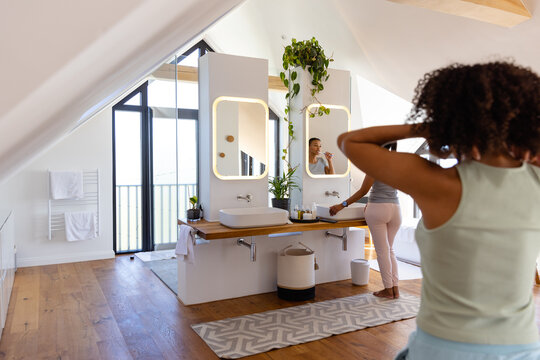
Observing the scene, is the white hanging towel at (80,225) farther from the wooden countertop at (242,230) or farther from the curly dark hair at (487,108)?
the curly dark hair at (487,108)

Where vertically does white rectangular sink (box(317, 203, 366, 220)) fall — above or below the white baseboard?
above

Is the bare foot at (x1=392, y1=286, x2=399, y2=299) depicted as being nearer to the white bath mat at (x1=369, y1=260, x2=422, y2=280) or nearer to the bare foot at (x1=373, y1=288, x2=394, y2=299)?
the bare foot at (x1=373, y1=288, x2=394, y2=299)

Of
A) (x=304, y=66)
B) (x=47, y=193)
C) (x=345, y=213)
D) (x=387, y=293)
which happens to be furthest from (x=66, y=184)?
(x=387, y=293)

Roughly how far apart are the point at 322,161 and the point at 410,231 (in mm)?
1622

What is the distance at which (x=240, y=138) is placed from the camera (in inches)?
144

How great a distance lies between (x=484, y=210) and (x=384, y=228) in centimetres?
270

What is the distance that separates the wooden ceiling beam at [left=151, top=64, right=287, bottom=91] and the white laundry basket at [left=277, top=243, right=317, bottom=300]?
1.78m

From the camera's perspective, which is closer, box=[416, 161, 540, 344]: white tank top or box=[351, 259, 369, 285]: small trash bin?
box=[416, 161, 540, 344]: white tank top

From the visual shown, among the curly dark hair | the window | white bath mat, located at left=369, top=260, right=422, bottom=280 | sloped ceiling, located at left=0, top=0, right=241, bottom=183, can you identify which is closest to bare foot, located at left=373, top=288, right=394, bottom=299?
white bath mat, located at left=369, top=260, right=422, bottom=280

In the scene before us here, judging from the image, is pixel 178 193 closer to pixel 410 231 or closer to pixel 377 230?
A: pixel 377 230

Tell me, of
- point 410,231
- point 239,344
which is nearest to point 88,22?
point 239,344

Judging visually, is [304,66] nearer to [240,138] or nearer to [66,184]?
[240,138]

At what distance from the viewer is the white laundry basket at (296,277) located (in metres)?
3.45

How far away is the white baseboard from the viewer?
4.67m
